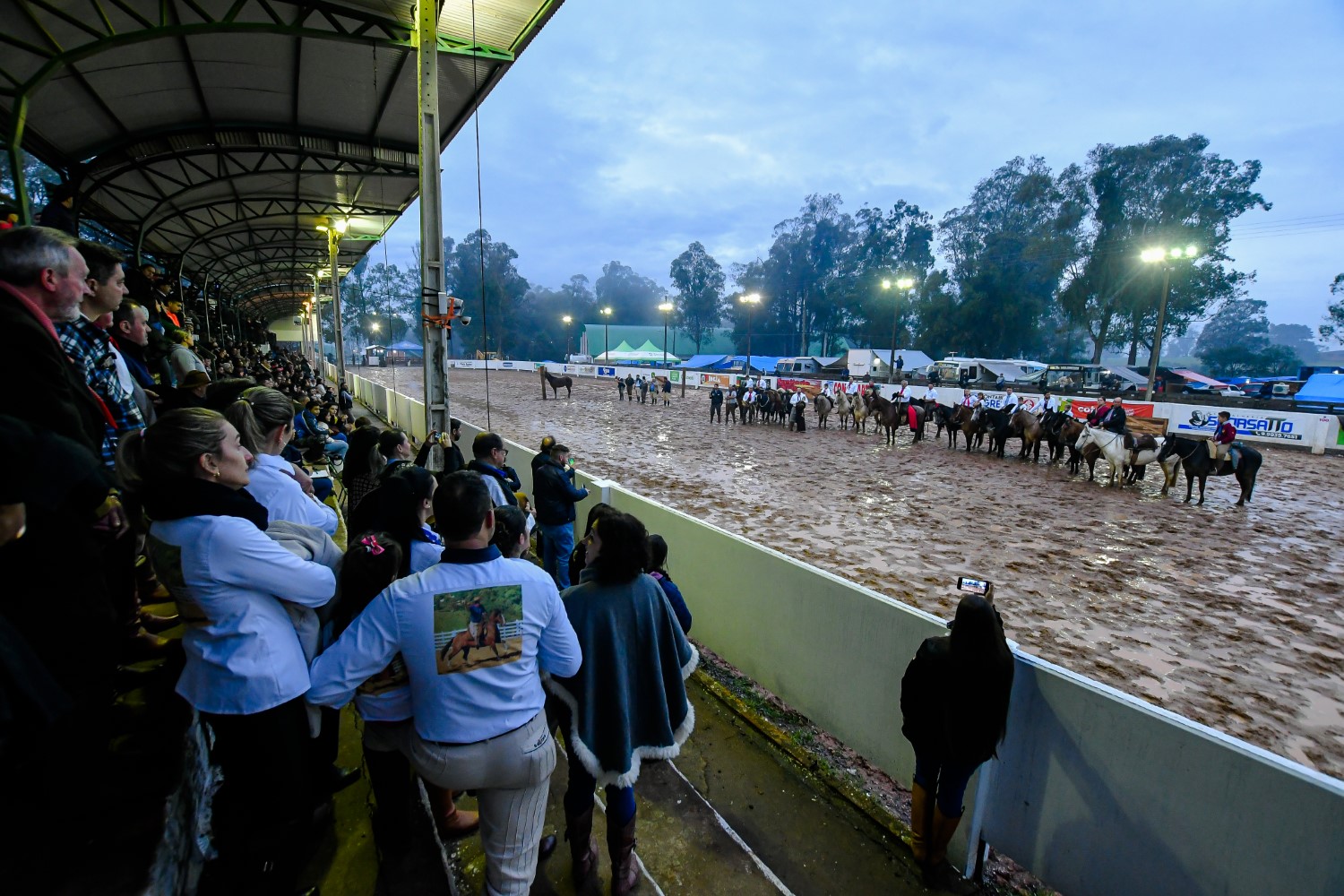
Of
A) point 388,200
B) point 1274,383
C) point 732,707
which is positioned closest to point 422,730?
point 732,707

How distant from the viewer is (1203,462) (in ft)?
34.0

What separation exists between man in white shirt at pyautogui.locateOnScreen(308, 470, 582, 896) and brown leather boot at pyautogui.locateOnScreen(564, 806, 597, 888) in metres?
0.51

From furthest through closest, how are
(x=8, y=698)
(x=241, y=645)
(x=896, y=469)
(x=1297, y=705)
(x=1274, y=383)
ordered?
1. (x=1274, y=383)
2. (x=896, y=469)
3. (x=1297, y=705)
4. (x=241, y=645)
5. (x=8, y=698)

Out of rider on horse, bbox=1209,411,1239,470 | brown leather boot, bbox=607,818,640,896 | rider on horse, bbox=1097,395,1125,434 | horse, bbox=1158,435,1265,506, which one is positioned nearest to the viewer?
brown leather boot, bbox=607,818,640,896

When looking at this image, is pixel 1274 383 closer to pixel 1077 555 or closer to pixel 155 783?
pixel 1077 555

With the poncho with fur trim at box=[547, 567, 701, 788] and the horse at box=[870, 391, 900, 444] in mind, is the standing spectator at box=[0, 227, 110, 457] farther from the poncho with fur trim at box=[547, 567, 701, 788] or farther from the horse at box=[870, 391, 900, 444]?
the horse at box=[870, 391, 900, 444]

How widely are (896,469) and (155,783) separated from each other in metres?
13.0

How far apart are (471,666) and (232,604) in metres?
0.73

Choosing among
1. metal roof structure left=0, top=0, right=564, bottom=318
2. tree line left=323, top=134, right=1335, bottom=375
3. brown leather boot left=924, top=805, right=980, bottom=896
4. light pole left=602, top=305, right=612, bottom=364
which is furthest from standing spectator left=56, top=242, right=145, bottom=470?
light pole left=602, top=305, right=612, bottom=364

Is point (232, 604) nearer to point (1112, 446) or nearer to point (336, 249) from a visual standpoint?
point (1112, 446)

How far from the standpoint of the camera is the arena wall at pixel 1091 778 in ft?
6.57

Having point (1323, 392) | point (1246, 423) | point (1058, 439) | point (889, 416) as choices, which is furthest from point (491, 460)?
point (1323, 392)

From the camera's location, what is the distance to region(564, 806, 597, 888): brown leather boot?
239 centimetres

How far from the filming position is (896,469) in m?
13.1
